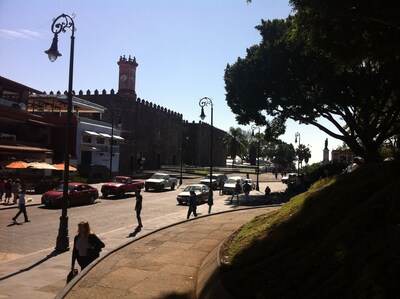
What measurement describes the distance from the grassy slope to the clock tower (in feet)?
186

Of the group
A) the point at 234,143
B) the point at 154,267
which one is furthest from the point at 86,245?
the point at 234,143

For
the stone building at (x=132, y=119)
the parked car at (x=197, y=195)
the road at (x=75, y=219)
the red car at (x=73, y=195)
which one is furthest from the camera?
the stone building at (x=132, y=119)

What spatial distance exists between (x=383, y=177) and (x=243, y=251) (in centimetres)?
343

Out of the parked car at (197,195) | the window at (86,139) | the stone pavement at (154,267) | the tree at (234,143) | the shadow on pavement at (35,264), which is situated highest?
the tree at (234,143)

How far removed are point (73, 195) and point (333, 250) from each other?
21899 millimetres

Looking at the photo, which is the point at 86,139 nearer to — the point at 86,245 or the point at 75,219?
the point at 75,219

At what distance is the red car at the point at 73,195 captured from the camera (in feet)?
78.0

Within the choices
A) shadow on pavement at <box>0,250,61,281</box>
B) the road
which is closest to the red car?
the road

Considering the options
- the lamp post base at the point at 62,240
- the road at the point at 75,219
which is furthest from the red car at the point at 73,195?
the lamp post base at the point at 62,240

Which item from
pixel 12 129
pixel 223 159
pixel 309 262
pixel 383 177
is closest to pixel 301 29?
pixel 383 177

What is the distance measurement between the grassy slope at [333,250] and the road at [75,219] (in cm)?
850

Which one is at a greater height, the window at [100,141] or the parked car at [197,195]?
the window at [100,141]

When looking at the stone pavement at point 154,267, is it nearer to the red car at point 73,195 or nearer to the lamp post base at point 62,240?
the lamp post base at point 62,240

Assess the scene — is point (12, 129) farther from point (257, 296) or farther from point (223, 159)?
point (223, 159)
